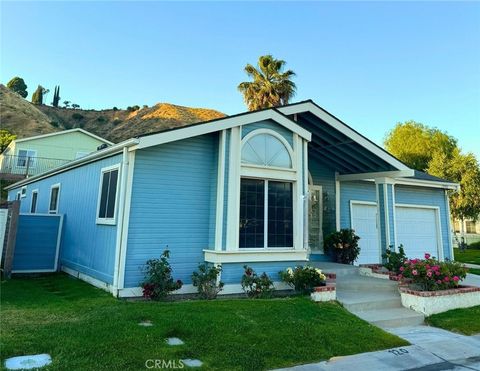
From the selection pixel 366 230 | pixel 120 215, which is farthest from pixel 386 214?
pixel 120 215

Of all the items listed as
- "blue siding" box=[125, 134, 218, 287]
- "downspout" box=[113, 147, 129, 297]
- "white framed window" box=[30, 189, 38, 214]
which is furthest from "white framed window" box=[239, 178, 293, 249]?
"white framed window" box=[30, 189, 38, 214]

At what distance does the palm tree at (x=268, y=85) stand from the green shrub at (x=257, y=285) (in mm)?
14428

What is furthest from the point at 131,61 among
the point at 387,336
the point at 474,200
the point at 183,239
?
the point at 474,200

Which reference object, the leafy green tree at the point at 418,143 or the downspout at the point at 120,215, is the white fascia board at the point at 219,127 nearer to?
the downspout at the point at 120,215

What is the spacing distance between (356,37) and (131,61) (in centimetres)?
949

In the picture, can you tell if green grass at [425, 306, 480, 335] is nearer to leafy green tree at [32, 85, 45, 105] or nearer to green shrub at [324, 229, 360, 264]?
green shrub at [324, 229, 360, 264]

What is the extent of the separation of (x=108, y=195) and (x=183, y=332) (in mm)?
4276

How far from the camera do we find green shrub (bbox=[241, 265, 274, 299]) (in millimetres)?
7145

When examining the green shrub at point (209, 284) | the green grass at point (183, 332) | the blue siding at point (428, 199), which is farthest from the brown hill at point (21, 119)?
the green grass at point (183, 332)

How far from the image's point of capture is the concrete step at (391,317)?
246 inches

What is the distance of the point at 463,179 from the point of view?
29828 millimetres

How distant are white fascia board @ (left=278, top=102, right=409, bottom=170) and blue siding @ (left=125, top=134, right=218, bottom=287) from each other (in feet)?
7.41

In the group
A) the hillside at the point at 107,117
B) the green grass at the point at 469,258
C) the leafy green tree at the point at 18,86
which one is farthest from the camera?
the leafy green tree at the point at 18,86

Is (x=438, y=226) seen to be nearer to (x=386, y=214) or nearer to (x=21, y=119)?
(x=386, y=214)
